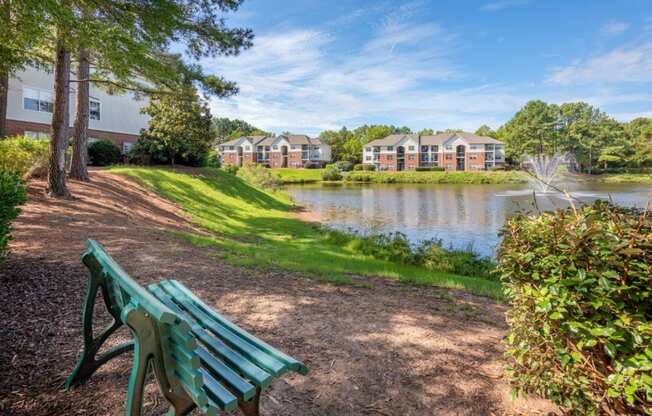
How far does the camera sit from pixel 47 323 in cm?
364

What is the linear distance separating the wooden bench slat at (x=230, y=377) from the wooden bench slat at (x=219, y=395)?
4 cm

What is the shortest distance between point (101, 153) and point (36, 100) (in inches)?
223

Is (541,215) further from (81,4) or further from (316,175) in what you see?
(316,175)

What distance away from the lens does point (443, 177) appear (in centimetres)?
6056

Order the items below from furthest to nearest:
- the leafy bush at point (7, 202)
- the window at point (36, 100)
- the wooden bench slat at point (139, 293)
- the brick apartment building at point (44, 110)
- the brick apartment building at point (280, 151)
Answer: the brick apartment building at point (280, 151), the window at point (36, 100), the brick apartment building at point (44, 110), the leafy bush at point (7, 202), the wooden bench slat at point (139, 293)

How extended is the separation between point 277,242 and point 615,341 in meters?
10.3

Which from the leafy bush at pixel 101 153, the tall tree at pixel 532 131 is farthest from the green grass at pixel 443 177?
the leafy bush at pixel 101 153

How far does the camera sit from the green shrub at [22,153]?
34.1ft

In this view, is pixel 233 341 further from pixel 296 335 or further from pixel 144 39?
pixel 144 39

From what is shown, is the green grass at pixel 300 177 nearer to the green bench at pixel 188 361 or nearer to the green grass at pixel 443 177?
the green grass at pixel 443 177

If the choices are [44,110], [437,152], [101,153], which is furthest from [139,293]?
[437,152]

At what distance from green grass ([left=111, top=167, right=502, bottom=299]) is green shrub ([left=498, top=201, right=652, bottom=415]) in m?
4.03

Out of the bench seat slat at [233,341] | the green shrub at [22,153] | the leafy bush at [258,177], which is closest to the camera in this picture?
the bench seat slat at [233,341]

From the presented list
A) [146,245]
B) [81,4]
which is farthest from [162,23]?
[146,245]
